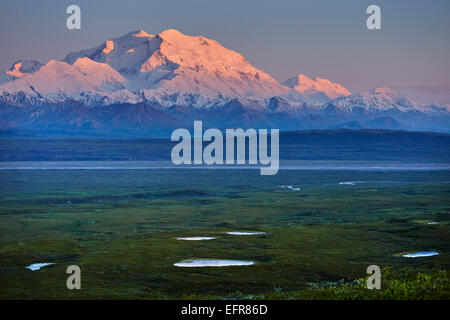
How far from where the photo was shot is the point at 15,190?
160500mm

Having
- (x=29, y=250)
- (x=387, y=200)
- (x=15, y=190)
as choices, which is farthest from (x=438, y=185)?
(x=29, y=250)

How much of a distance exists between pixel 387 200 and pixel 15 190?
293ft

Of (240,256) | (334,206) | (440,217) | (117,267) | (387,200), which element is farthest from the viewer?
(387,200)

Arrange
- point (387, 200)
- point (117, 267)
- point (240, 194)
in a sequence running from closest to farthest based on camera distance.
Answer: point (117, 267) < point (387, 200) < point (240, 194)

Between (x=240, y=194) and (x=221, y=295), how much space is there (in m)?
111

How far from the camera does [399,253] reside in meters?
57.1

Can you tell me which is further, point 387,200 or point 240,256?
point 387,200

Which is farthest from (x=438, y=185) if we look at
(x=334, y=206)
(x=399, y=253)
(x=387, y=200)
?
(x=399, y=253)

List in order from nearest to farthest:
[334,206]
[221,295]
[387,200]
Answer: [221,295], [334,206], [387,200]
